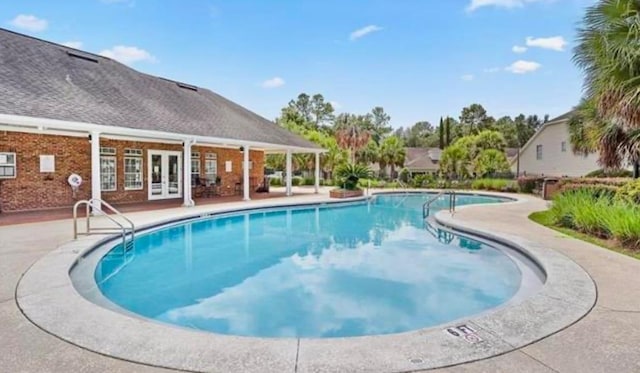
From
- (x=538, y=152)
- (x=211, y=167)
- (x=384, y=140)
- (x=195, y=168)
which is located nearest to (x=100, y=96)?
(x=195, y=168)

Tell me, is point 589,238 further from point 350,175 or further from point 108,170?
point 108,170

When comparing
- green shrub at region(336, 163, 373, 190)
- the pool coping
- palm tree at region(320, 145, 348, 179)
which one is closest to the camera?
the pool coping

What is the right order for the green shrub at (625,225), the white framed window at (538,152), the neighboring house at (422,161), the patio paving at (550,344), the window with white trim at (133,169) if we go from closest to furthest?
the patio paving at (550,344) < the green shrub at (625,225) < the window with white trim at (133,169) < the white framed window at (538,152) < the neighboring house at (422,161)

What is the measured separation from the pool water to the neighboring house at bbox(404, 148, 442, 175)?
3664 centimetres

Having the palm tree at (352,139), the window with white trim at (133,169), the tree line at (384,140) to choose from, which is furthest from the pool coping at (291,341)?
the palm tree at (352,139)

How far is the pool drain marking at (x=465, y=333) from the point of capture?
142 inches

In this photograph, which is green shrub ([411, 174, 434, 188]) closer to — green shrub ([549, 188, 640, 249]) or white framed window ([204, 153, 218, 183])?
white framed window ([204, 153, 218, 183])

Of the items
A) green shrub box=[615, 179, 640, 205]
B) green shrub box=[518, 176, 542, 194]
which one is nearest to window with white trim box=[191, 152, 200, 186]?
green shrub box=[615, 179, 640, 205]

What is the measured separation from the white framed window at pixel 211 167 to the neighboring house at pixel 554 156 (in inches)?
811

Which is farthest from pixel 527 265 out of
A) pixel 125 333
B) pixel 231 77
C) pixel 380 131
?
pixel 380 131

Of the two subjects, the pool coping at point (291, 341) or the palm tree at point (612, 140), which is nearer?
the pool coping at point (291, 341)

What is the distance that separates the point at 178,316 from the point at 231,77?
85.9ft

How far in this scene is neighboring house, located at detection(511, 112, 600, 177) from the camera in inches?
1031

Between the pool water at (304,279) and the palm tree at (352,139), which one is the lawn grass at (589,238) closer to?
the pool water at (304,279)
